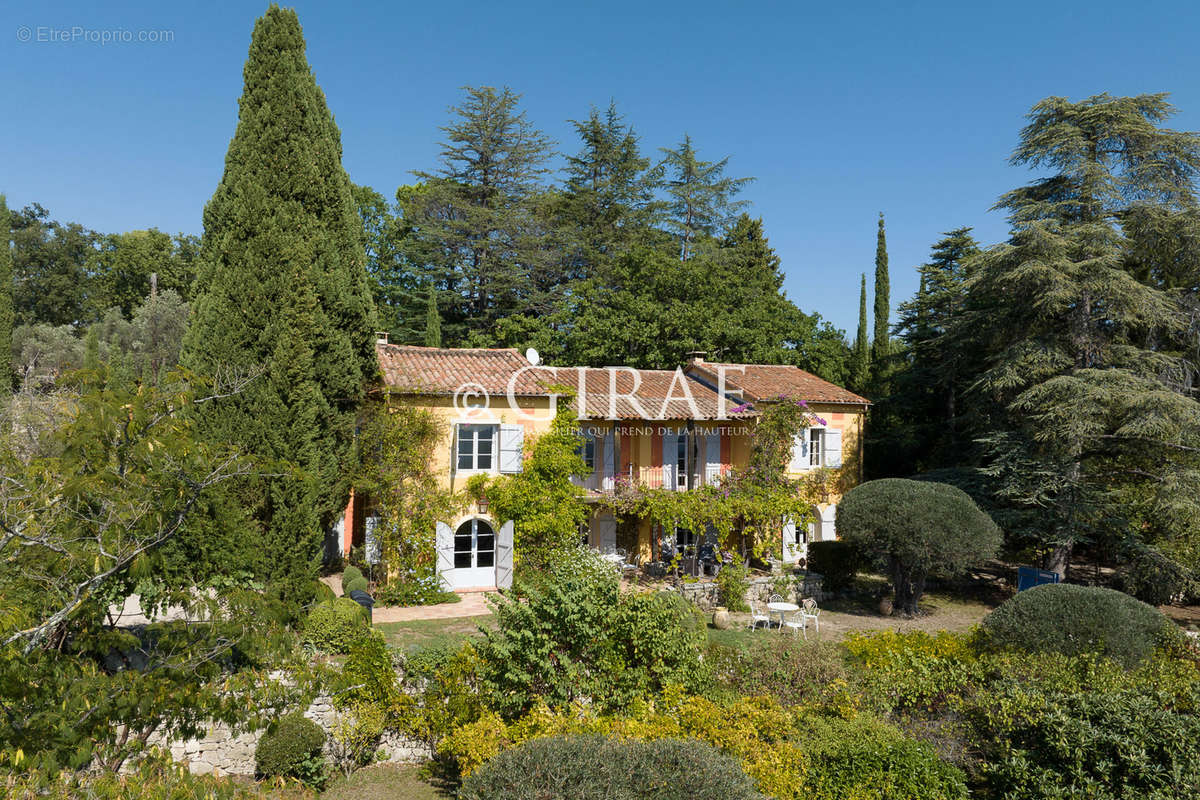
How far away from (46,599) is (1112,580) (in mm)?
22942

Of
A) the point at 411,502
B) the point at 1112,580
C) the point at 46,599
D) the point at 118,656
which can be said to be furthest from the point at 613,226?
the point at 46,599

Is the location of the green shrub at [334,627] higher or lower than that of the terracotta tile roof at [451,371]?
lower

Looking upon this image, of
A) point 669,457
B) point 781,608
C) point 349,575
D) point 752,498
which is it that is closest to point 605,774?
point 781,608

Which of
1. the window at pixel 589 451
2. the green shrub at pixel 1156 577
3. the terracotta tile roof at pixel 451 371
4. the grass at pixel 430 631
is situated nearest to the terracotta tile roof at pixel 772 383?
the window at pixel 589 451

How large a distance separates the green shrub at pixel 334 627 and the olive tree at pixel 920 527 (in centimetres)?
1154

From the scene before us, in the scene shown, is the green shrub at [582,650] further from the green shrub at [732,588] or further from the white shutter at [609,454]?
the white shutter at [609,454]

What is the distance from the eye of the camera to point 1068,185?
68.6 ft

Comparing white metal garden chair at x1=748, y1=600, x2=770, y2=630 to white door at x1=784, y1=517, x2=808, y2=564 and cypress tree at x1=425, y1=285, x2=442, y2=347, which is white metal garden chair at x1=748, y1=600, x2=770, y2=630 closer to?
white door at x1=784, y1=517, x2=808, y2=564

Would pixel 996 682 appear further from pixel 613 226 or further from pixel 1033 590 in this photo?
pixel 613 226

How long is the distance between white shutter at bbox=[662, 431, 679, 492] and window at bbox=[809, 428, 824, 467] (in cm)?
512

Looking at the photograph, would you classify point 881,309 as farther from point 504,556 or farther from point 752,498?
point 504,556

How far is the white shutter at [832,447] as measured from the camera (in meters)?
23.3

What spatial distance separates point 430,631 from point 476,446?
5251 millimetres

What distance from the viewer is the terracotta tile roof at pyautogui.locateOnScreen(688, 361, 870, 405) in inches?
899
